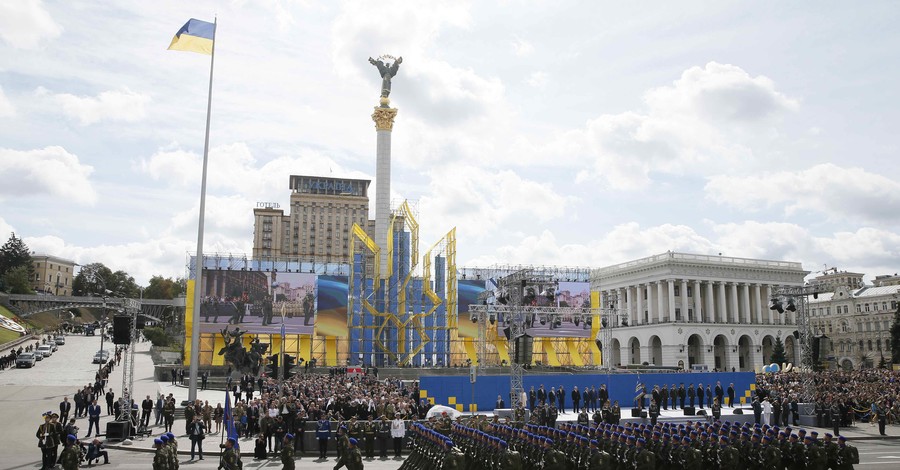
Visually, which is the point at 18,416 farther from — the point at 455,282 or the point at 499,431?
the point at 455,282

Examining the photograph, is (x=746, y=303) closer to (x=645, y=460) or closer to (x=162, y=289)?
(x=645, y=460)

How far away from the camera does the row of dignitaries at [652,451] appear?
16.2 meters

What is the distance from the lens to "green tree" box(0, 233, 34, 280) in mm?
117688

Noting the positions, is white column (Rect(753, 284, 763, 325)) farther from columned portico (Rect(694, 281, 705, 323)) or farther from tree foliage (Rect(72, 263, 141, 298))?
tree foliage (Rect(72, 263, 141, 298))

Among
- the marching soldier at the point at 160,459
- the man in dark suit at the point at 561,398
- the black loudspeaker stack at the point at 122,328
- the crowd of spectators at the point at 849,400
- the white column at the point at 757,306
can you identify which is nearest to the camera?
the marching soldier at the point at 160,459

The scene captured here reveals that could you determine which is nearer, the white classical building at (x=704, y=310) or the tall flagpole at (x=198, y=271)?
the tall flagpole at (x=198, y=271)

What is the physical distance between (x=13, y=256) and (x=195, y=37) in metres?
107

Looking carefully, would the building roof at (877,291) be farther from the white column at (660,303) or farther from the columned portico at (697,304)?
the white column at (660,303)

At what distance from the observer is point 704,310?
9188 cm

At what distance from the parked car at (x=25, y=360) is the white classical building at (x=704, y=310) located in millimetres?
60432

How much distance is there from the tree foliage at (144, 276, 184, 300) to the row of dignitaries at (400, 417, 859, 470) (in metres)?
122

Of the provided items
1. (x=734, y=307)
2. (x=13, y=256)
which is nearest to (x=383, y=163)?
(x=734, y=307)

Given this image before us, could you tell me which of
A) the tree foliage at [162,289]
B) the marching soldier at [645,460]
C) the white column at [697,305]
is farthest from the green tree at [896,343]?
the tree foliage at [162,289]

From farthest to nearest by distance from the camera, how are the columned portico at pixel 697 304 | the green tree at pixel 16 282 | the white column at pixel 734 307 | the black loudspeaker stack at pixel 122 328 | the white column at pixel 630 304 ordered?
the green tree at pixel 16 282 → the white column at pixel 630 304 → the white column at pixel 734 307 → the columned portico at pixel 697 304 → the black loudspeaker stack at pixel 122 328
